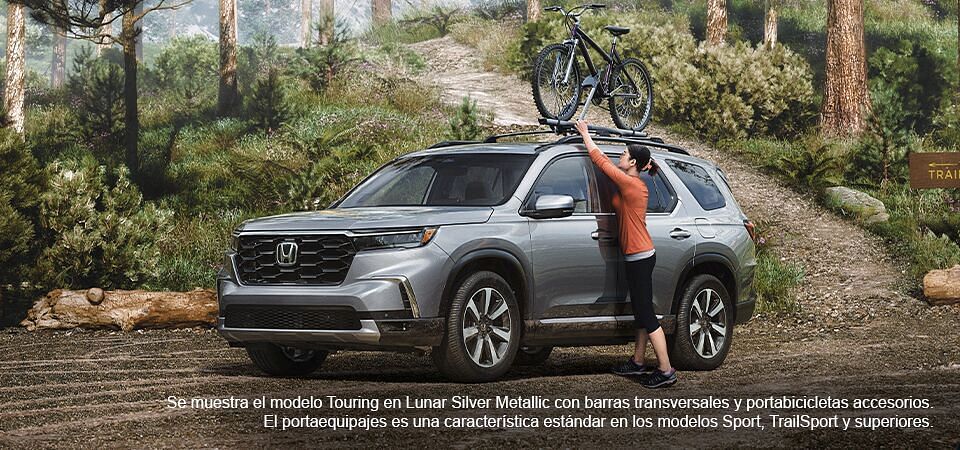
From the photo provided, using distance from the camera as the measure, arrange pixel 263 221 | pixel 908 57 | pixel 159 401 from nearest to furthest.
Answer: pixel 159 401, pixel 263 221, pixel 908 57

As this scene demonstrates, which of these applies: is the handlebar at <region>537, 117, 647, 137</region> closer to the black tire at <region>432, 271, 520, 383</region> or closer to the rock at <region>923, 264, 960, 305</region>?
the black tire at <region>432, 271, 520, 383</region>

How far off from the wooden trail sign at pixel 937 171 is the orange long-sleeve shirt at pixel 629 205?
868 cm

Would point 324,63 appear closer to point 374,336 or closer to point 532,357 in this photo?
point 532,357

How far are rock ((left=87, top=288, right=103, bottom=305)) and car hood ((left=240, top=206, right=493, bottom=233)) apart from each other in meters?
5.67

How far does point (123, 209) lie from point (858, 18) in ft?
54.0

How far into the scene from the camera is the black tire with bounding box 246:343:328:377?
378 inches

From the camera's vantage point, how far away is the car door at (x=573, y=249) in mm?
9227

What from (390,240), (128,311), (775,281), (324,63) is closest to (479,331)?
(390,240)

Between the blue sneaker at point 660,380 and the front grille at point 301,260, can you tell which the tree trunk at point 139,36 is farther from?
the blue sneaker at point 660,380

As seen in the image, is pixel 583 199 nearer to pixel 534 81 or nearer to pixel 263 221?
pixel 263 221

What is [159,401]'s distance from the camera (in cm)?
821

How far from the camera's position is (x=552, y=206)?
8930 millimetres

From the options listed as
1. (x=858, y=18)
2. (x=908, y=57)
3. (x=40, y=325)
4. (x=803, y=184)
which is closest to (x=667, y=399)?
(x=40, y=325)

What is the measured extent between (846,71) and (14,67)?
60.9 feet
